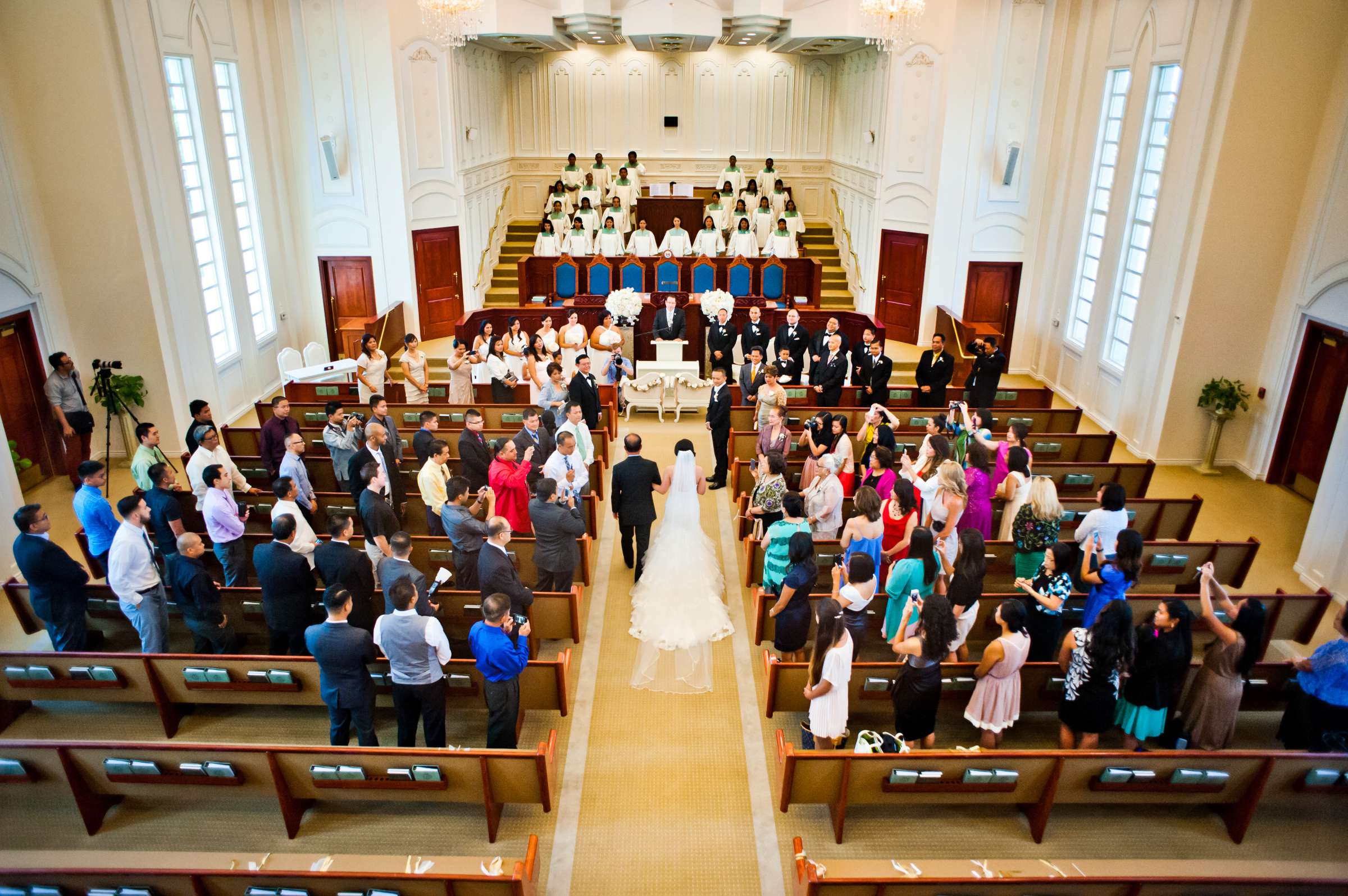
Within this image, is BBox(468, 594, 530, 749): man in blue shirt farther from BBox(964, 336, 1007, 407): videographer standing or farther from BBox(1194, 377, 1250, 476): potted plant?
BBox(1194, 377, 1250, 476): potted plant

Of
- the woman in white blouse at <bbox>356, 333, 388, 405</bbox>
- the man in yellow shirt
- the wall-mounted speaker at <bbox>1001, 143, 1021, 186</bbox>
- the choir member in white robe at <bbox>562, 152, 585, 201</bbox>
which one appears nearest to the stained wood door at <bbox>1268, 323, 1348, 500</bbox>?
the wall-mounted speaker at <bbox>1001, 143, 1021, 186</bbox>

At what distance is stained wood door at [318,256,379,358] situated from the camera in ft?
48.5

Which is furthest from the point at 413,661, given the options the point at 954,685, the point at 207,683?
the point at 954,685

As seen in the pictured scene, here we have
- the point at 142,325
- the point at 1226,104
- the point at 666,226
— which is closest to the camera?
the point at 1226,104

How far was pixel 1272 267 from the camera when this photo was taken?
34.8ft

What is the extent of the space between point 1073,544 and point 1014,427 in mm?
1655

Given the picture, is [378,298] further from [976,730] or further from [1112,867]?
[1112,867]

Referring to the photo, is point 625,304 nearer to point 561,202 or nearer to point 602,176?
point 561,202

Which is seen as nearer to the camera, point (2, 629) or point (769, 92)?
point (2, 629)

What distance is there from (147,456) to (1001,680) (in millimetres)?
7258

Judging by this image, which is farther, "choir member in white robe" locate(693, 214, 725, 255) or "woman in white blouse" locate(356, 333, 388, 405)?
"choir member in white robe" locate(693, 214, 725, 255)

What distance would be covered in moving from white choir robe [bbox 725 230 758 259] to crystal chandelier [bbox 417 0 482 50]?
6065 millimetres

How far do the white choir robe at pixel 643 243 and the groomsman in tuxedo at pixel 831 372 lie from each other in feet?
25.1

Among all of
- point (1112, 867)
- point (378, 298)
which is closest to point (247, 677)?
point (1112, 867)
